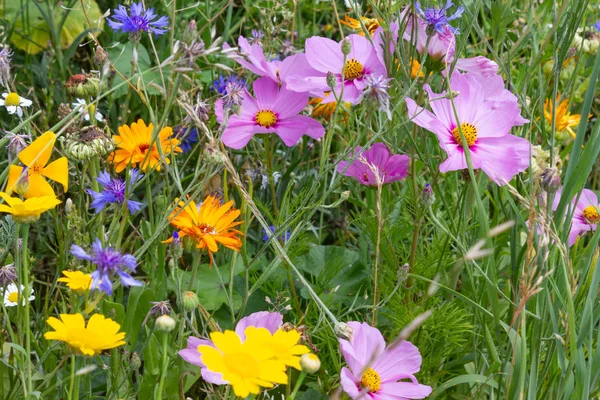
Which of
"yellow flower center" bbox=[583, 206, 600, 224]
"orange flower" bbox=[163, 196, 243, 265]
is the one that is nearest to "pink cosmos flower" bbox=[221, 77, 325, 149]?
"orange flower" bbox=[163, 196, 243, 265]

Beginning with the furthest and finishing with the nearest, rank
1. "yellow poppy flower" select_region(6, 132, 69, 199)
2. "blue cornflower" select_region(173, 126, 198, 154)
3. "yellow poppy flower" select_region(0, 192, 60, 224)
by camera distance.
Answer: "blue cornflower" select_region(173, 126, 198, 154) < "yellow poppy flower" select_region(6, 132, 69, 199) < "yellow poppy flower" select_region(0, 192, 60, 224)

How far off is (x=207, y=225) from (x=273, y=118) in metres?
0.21

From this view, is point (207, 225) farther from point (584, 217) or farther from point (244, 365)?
point (584, 217)

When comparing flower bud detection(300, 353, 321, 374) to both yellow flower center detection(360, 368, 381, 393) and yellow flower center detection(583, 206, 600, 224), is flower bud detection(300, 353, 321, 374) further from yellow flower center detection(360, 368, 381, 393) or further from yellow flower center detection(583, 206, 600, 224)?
yellow flower center detection(583, 206, 600, 224)

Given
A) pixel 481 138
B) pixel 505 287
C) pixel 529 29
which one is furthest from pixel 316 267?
pixel 529 29

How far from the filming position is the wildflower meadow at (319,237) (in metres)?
0.77

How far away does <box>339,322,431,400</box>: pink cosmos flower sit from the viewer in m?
0.87

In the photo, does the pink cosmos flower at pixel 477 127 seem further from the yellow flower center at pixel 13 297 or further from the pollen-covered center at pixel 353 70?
the yellow flower center at pixel 13 297

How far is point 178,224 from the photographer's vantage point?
90 cm

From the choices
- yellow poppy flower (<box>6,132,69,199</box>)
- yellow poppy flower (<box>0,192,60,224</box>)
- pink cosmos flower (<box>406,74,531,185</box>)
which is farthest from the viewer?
pink cosmos flower (<box>406,74,531,185</box>)

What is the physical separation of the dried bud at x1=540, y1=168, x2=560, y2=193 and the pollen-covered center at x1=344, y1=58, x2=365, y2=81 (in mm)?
329

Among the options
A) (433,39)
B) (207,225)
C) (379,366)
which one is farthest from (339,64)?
(379,366)

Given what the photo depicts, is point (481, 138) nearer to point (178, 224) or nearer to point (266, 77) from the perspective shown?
point (266, 77)

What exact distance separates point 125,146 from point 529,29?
0.54m
